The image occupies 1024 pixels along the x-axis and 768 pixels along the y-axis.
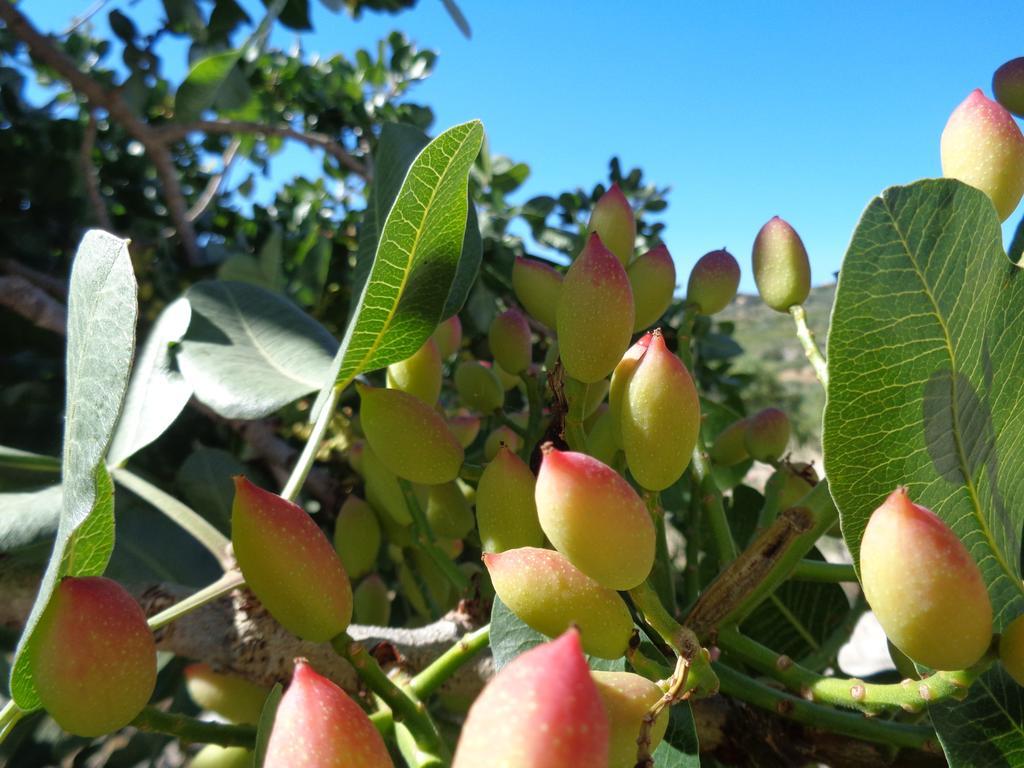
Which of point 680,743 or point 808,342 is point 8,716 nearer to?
point 680,743

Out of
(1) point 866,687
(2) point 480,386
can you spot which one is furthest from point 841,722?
(2) point 480,386

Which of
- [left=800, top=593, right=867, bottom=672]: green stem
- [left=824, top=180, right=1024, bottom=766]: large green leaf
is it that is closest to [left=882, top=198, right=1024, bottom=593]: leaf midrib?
[left=824, top=180, right=1024, bottom=766]: large green leaf

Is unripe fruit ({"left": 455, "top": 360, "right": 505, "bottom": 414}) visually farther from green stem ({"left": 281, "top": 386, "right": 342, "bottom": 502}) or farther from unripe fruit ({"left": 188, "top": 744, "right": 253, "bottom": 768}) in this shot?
unripe fruit ({"left": 188, "top": 744, "right": 253, "bottom": 768})

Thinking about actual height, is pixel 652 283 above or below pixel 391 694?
above

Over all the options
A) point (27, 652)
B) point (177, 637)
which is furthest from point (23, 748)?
point (27, 652)

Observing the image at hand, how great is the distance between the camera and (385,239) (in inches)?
18.5

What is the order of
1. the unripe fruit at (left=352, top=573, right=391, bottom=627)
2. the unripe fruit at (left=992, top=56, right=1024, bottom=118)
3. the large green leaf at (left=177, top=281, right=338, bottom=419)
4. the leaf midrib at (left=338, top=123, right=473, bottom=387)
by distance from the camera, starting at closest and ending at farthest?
1. the leaf midrib at (left=338, top=123, right=473, bottom=387)
2. the unripe fruit at (left=992, top=56, right=1024, bottom=118)
3. the large green leaf at (left=177, top=281, right=338, bottom=419)
4. the unripe fruit at (left=352, top=573, right=391, bottom=627)

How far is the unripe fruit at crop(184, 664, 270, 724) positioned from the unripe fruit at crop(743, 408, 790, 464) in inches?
17.5

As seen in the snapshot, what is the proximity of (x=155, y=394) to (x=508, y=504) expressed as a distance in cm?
40

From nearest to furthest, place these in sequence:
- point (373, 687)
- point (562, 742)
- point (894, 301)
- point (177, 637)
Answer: point (562, 742), point (894, 301), point (373, 687), point (177, 637)

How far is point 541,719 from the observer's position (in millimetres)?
218

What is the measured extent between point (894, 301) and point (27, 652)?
43 centimetres

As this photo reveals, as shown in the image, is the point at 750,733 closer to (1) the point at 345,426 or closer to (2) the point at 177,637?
(2) the point at 177,637

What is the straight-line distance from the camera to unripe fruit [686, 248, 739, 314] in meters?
0.66
